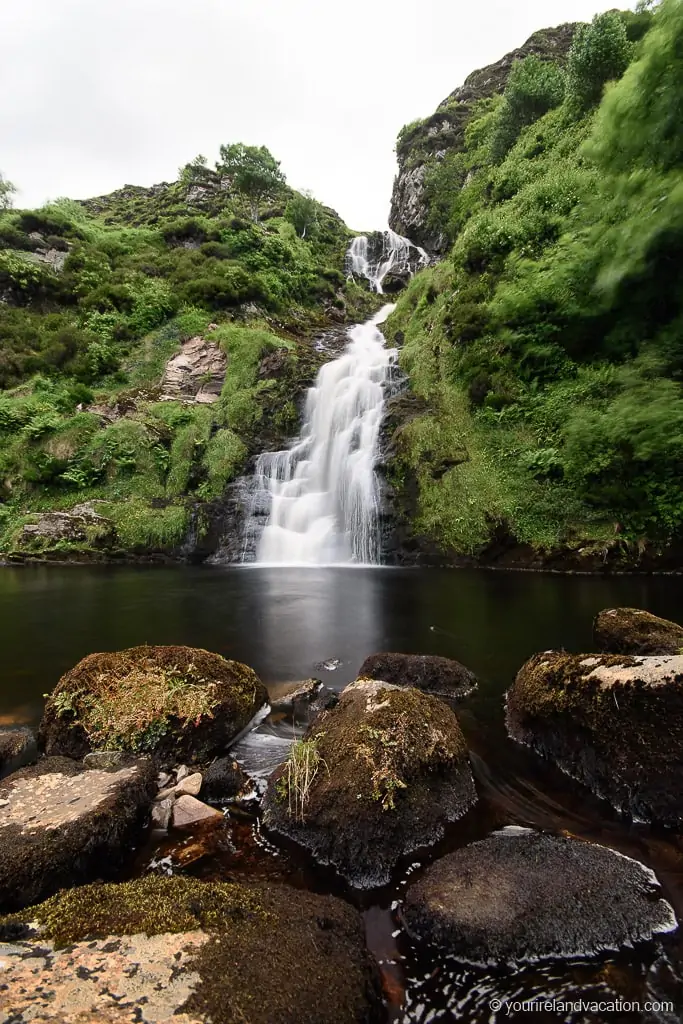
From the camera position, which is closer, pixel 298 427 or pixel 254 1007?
pixel 254 1007

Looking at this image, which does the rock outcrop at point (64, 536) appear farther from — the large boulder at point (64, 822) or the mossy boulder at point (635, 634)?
the mossy boulder at point (635, 634)

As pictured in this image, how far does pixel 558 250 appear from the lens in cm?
1567

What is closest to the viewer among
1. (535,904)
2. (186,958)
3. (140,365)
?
(186,958)

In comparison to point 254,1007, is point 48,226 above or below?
above

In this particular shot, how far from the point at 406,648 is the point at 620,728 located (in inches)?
149

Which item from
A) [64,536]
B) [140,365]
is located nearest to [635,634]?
[64,536]

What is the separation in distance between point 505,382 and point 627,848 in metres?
15.8

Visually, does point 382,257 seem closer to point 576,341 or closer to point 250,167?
point 250,167

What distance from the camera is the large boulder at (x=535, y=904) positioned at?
7.34 ft

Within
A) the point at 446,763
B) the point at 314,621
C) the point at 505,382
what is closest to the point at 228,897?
the point at 446,763

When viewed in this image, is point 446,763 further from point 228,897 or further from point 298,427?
point 298,427

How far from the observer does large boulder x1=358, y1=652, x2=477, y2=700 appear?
5.45 m

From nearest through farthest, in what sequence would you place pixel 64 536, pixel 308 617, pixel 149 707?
1. pixel 149 707
2. pixel 308 617
3. pixel 64 536

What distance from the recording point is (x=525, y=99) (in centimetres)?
2692
